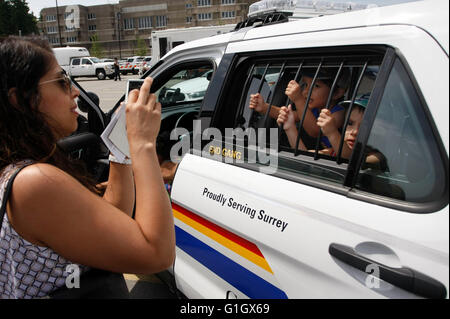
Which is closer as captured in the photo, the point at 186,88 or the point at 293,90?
the point at 293,90

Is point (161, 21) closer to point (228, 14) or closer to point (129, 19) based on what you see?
point (129, 19)

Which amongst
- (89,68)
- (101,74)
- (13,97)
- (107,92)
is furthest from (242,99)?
(89,68)

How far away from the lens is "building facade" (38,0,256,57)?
63562 mm

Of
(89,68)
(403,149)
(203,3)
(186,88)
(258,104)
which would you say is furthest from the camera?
(203,3)

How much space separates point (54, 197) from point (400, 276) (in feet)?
3.27

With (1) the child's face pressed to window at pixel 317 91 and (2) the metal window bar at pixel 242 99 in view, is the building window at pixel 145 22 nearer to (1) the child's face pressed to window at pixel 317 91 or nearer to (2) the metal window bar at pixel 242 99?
(2) the metal window bar at pixel 242 99

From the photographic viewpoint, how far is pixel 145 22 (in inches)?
2803

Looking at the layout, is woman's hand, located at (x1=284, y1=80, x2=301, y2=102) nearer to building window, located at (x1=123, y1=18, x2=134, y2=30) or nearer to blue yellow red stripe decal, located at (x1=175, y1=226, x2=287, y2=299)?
blue yellow red stripe decal, located at (x1=175, y1=226, x2=287, y2=299)

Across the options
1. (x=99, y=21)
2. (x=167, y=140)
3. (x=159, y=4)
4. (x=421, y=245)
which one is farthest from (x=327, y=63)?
(x=99, y=21)

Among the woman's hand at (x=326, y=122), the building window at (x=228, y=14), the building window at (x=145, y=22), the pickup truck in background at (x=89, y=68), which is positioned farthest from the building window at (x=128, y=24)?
the woman's hand at (x=326, y=122)

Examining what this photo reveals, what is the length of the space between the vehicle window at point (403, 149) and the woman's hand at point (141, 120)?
0.77 m

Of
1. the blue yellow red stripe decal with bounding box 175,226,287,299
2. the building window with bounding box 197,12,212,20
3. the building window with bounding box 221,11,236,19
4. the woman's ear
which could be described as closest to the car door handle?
the blue yellow red stripe decal with bounding box 175,226,287,299

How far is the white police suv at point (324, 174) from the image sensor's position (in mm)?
1045
